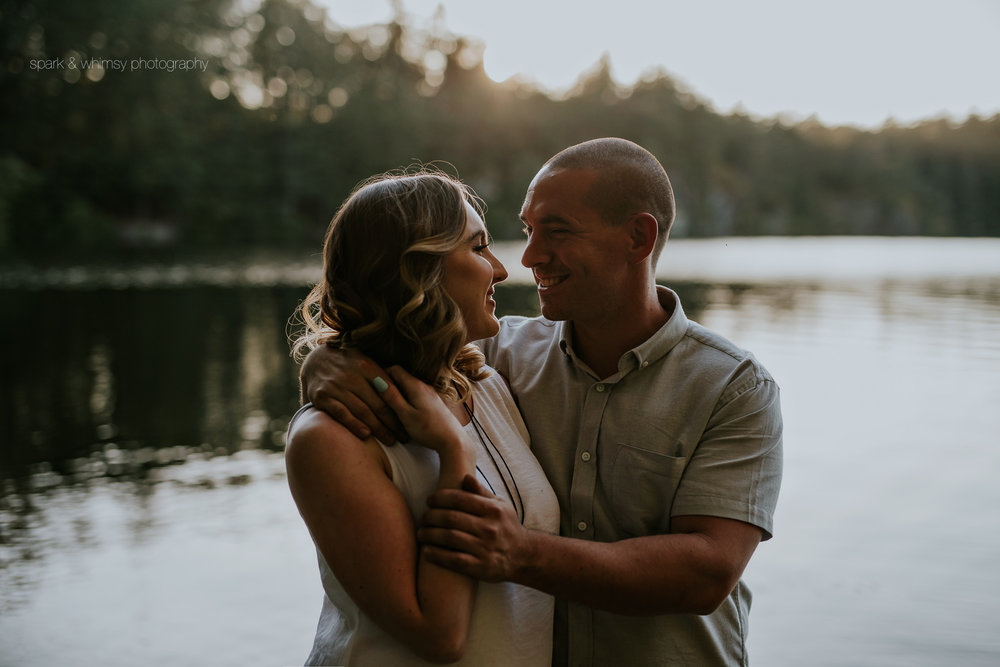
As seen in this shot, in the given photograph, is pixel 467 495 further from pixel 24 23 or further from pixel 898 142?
pixel 898 142

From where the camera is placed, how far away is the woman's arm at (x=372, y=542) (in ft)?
5.96

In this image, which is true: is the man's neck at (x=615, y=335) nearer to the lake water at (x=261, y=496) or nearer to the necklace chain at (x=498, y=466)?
the necklace chain at (x=498, y=466)

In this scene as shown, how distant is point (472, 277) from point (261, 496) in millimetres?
8404

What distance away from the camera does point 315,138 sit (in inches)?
2303

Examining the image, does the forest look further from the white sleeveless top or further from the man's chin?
the white sleeveless top

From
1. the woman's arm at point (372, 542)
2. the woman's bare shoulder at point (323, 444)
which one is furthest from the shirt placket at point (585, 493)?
the woman's bare shoulder at point (323, 444)

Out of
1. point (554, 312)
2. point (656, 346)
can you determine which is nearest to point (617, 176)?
point (554, 312)

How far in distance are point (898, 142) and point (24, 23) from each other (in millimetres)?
66427

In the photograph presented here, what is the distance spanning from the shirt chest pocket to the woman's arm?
60 cm

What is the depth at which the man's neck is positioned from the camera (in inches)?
101

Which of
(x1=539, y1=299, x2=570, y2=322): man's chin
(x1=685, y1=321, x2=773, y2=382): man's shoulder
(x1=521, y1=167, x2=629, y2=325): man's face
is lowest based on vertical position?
(x1=685, y1=321, x2=773, y2=382): man's shoulder

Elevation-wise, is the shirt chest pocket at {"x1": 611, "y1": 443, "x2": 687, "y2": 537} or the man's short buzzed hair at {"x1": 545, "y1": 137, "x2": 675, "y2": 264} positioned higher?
the man's short buzzed hair at {"x1": 545, "y1": 137, "x2": 675, "y2": 264}

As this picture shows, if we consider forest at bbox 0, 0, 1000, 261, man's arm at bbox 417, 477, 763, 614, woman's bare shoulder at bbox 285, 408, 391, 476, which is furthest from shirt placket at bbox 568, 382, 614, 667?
forest at bbox 0, 0, 1000, 261

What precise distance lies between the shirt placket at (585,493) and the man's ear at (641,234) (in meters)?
0.44
